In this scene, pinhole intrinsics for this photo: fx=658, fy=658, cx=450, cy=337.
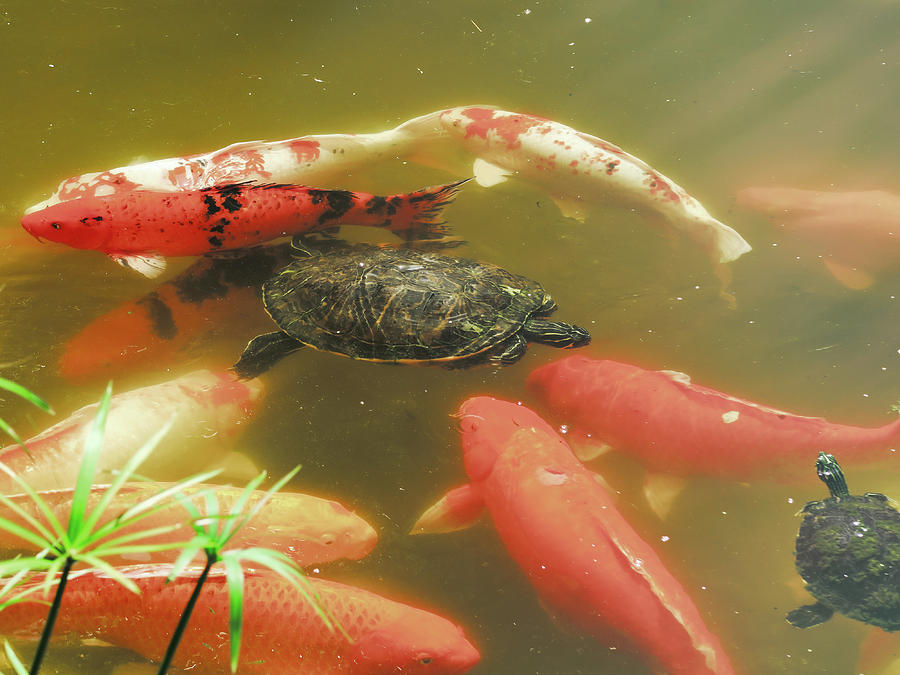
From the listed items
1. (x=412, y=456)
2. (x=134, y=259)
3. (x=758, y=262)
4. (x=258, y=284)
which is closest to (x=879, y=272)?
(x=758, y=262)

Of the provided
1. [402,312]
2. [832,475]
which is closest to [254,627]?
[402,312]

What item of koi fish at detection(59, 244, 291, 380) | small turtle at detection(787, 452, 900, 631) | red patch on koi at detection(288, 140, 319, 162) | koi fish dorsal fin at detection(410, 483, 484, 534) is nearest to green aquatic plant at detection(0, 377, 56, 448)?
koi fish dorsal fin at detection(410, 483, 484, 534)

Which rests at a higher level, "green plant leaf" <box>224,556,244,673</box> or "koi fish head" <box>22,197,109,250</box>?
"koi fish head" <box>22,197,109,250</box>

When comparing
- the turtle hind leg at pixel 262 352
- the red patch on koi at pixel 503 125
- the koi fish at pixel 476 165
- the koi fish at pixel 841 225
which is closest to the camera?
the turtle hind leg at pixel 262 352

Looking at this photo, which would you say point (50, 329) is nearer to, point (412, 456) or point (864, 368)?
point (412, 456)

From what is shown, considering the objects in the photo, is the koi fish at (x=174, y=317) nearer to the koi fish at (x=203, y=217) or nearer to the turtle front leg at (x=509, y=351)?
the koi fish at (x=203, y=217)

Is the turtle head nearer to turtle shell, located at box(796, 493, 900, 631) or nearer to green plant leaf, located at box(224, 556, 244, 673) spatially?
turtle shell, located at box(796, 493, 900, 631)

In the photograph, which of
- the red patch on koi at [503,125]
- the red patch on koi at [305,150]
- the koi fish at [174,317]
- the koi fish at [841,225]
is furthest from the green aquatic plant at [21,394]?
the koi fish at [841,225]

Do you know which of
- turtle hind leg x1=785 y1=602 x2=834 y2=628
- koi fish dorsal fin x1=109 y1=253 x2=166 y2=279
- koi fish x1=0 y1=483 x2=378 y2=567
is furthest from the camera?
koi fish dorsal fin x1=109 y1=253 x2=166 y2=279

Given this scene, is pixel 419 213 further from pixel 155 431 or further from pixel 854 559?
pixel 854 559
